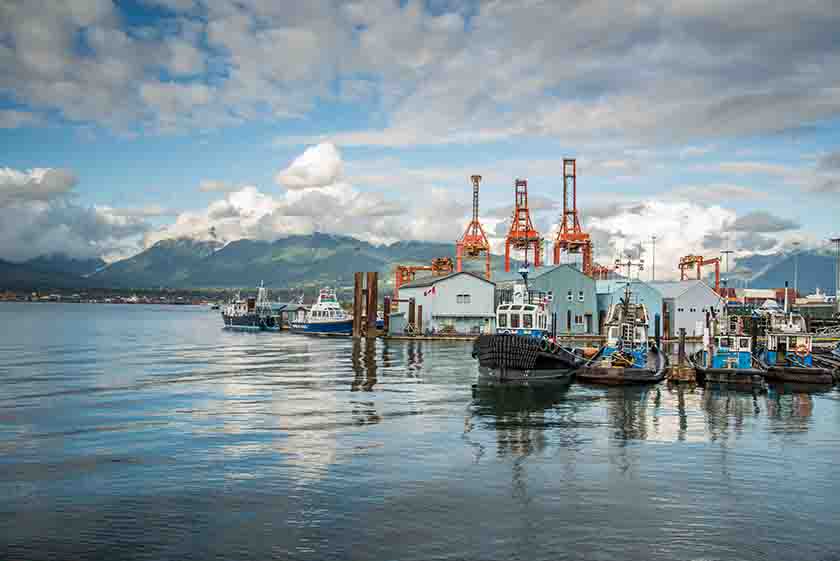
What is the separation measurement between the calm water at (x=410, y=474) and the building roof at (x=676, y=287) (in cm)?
5153

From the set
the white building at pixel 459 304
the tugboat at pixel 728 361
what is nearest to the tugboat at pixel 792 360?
the tugboat at pixel 728 361

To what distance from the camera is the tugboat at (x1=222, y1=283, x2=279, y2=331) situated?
10750cm

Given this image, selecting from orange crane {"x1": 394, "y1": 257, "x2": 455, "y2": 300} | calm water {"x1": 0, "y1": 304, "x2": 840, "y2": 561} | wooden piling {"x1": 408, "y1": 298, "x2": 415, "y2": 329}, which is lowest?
calm water {"x1": 0, "y1": 304, "x2": 840, "y2": 561}

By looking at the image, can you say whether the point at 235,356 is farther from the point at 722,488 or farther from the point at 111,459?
the point at 722,488

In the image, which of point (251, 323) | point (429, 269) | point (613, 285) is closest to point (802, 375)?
point (613, 285)

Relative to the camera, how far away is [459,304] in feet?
264

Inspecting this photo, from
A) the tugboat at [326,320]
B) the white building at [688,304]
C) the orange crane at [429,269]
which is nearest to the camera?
the white building at [688,304]

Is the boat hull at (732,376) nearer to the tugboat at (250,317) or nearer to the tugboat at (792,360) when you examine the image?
the tugboat at (792,360)

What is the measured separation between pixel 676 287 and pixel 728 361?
160ft

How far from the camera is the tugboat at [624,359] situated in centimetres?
3953

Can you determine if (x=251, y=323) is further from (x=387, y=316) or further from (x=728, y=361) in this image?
(x=728, y=361)

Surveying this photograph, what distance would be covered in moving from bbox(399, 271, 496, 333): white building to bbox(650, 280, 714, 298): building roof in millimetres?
22746

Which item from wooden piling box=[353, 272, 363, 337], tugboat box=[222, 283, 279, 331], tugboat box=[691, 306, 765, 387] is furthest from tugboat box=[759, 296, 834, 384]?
tugboat box=[222, 283, 279, 331]

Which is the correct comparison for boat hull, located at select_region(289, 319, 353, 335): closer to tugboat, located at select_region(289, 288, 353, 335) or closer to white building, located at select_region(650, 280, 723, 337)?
tugboat, located at select_region(289, 288, 353, 335)
